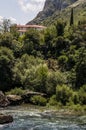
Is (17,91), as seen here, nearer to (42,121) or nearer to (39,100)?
(39,100)

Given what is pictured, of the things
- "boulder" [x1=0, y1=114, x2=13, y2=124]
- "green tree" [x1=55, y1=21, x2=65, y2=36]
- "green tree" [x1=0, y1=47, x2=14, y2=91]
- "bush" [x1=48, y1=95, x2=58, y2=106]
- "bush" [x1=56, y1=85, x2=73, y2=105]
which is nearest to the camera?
"boulder" [x1=0, y1=114, x2=13, y2=124]

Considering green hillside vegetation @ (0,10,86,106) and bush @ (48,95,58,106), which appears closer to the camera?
bush @ (48,95,58,106)

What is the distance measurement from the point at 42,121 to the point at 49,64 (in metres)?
57.5

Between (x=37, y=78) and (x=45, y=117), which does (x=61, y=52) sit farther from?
(x=45, y=117)

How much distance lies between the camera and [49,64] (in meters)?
128

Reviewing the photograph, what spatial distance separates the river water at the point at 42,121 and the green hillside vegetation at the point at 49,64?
48.3 feet

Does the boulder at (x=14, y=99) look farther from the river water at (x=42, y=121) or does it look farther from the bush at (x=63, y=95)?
the river water at (x=42, y=121)

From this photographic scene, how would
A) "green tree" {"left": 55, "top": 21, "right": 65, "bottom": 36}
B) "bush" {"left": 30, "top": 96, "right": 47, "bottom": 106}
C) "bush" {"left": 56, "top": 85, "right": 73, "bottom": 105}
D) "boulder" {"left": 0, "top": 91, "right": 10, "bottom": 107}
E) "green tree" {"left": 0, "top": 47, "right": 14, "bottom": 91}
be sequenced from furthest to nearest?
"green tree" {"left": 55, "top": 21, "right": 65, "bottom": 36}
"green tree" {"left": 0, "top": 47, "right": 14, "bottom": 91}
"bush" {"left": 30, "top": 96, "right": 47, "bottom": 106}
"bush" {"left": 56, "top": 85, "right": 73, "bottom": 105}
"boulder" {"left": 0, "top": 91, "right": 10, "bottom": 107}

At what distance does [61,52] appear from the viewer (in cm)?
13662

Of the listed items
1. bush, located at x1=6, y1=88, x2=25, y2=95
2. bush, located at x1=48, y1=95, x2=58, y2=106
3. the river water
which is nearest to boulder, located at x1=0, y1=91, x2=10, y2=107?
bush, located at x1=6, y1=88, x2=25, y2=95

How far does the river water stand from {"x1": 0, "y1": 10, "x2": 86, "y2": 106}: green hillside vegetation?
14723mm

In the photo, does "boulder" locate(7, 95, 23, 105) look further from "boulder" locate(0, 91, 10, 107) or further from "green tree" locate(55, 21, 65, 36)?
"green tree" locate(55, 21, 65, 36)

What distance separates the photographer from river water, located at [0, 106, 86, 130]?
6531 cm

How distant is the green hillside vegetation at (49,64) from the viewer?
100 meters
